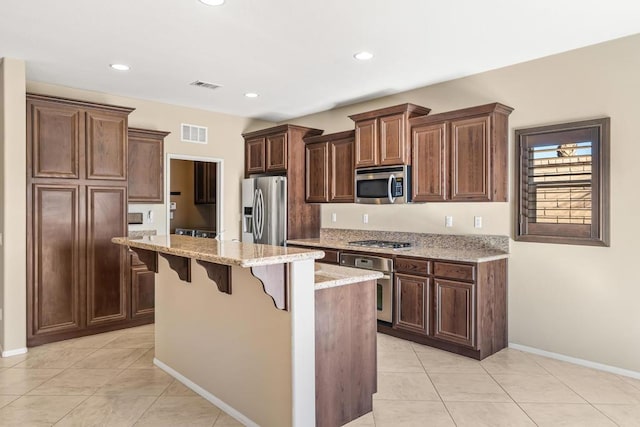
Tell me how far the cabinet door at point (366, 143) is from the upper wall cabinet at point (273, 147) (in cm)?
105

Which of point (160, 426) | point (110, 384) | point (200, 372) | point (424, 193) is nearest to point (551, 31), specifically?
point (424, 193)

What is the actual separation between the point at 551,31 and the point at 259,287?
2873 millimetres

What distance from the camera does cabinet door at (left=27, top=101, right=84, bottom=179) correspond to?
3.86 m

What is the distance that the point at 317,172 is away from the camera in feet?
17.9

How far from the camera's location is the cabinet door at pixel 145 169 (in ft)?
15.7

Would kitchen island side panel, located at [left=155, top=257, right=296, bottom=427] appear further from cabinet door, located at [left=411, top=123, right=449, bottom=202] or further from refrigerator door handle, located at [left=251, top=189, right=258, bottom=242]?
cabinet door, located at [left=411, top=123, right=449, bottom=202]

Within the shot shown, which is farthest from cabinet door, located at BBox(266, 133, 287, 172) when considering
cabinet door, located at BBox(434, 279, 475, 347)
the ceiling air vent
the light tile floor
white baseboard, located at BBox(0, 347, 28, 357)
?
white baseboard, located at BBox(0, 347, 28, 357)

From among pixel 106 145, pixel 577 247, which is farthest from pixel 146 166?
pixel 577 247

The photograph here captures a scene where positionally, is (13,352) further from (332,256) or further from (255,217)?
(332,256)

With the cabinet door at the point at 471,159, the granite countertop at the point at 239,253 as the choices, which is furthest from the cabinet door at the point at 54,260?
the cabinet door at the point at 471,159

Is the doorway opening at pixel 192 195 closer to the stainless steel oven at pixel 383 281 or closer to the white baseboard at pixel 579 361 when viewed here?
the stainless steel oven at pixel 383 281

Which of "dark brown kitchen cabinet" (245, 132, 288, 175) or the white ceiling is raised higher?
the white ceiling

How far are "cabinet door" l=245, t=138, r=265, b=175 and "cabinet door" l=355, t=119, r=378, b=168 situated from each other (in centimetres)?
162

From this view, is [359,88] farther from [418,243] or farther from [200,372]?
[200,372]
